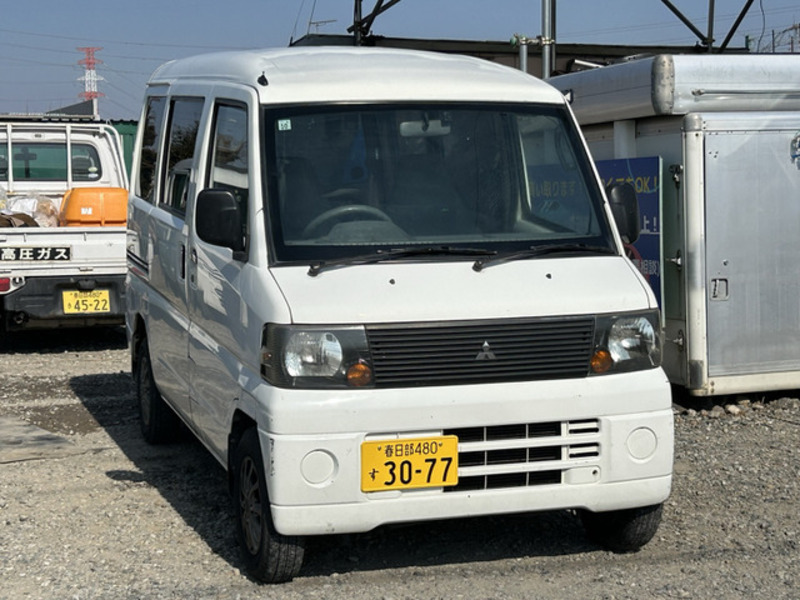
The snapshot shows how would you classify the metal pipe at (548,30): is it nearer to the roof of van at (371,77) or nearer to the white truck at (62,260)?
the white truck at (62,260)

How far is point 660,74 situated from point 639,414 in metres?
4.07

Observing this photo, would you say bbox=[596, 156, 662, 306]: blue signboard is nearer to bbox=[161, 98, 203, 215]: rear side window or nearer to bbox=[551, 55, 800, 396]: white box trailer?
bbox=[551, 55, 800, 396]: white box trailer

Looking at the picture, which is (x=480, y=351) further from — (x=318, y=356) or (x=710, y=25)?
(x=710, y=25)

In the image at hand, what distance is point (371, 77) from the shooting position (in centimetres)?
552

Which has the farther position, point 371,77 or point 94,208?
point 94,208

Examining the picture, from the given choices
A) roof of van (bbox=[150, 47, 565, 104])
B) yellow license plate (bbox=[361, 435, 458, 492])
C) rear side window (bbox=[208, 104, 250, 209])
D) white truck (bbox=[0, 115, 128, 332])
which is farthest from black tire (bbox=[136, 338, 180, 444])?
white truck (bbox=[0, 115, 128, 332])

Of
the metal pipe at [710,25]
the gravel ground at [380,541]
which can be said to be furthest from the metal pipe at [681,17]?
the gravel ground at [380,541]

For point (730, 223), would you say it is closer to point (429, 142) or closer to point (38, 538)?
point (429, 142)

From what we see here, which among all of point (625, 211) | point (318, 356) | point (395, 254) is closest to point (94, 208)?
point (625, 211)

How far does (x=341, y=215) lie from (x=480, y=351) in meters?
0.87

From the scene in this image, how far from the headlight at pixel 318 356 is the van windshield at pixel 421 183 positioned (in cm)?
42

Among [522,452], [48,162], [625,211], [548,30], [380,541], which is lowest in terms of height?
[380,541]

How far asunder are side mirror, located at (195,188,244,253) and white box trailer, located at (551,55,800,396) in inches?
163

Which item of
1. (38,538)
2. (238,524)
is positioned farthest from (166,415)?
(238,524)
